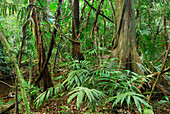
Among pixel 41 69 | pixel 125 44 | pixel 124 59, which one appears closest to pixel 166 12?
pixel 125 44

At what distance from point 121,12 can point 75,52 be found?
1311mm

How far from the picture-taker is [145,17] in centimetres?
321

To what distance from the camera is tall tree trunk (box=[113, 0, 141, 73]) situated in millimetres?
2008

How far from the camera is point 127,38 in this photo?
6.66ft

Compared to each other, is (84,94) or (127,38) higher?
(127,38)

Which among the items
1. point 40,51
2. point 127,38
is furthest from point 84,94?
point 127,38

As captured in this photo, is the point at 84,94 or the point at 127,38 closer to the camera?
the point at 84,94

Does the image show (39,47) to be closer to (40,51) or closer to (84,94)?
(40,51)

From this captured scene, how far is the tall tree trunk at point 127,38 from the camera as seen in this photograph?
2.01 m

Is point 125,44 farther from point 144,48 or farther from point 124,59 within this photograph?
point 144,48

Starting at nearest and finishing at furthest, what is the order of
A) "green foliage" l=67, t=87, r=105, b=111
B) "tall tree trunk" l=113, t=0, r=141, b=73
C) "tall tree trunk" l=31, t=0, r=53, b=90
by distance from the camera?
"green foliage" l=67, t=87, r=105, b=111 < "tall tree trunk" l=31, t=0, r=53, b=90 < "tall tree trunk" l=113, t=0, r=141, b=73

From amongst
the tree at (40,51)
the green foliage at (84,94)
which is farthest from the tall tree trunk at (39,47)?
the green foliage at (84,94)

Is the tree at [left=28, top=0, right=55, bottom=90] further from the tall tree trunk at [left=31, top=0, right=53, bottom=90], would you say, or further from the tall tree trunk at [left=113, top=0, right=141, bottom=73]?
the tall tree trunk at [left=113, top=0, right=141, bottom=73]

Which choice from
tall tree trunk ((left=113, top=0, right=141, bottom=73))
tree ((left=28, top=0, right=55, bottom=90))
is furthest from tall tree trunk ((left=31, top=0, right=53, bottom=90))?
tall tree trunk ((left=113, top=0, right=141, bottom=73))
